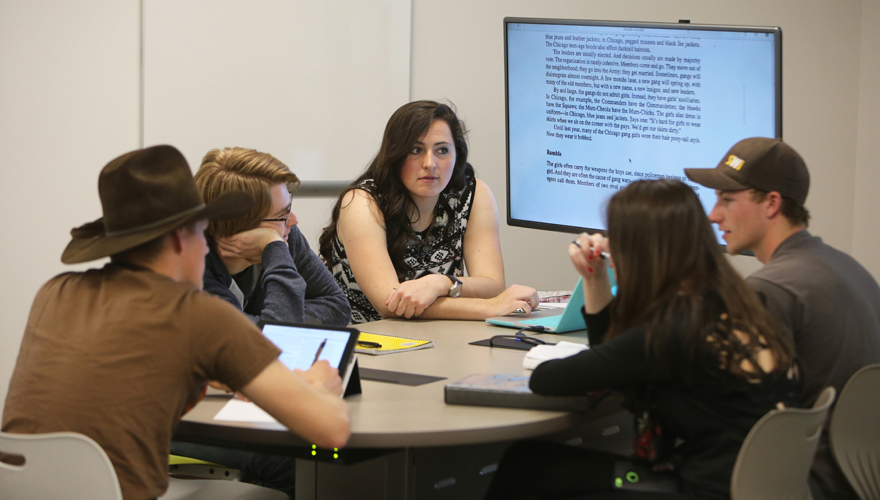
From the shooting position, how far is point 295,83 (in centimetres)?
384

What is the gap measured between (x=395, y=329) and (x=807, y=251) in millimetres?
1187

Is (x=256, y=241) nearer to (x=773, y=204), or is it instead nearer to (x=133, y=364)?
(x=133, y=364)

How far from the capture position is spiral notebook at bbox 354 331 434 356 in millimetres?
2088

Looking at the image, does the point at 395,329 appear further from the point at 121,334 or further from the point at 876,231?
the point at 876,231

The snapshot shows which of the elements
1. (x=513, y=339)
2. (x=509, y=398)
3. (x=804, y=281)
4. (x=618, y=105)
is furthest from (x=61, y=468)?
(x=618, y=105)

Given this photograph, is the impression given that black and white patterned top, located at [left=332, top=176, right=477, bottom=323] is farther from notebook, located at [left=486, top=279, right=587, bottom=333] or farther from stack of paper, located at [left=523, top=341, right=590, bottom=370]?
stack of paper, located at [left=523, top=341, right=590, bottom=370]

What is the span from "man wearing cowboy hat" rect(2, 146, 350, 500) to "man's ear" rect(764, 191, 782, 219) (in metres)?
1.16

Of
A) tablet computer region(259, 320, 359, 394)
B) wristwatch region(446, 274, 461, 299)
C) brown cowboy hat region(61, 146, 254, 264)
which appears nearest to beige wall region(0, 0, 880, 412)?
wristwatch region(446, 274, 461, 299)

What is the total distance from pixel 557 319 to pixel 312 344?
1.07m

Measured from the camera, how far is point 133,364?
126 centimetres

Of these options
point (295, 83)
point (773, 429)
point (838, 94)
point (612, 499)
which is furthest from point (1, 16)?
point (838, 94)

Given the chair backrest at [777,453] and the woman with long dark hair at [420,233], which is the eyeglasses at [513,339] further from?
the chair backrest at [777,453]

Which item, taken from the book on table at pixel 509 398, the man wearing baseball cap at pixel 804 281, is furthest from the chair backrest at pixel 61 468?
the man wearing baseball cap at pixel 804 281

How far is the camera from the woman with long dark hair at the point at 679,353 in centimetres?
147
